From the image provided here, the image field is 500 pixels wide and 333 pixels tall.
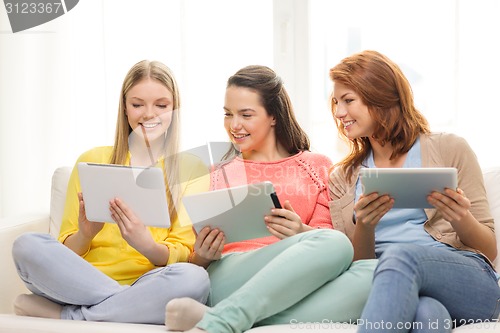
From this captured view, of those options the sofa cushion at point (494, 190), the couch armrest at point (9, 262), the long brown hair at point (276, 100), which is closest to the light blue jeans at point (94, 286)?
the couch armrest at point (9, 262)

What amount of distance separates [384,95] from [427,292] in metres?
0.66

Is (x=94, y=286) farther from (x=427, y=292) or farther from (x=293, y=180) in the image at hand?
(x=427, y=292)

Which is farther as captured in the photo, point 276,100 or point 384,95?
point 276,100

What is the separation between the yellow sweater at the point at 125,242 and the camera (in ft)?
7.06

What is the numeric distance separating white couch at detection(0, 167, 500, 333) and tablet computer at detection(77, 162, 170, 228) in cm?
31

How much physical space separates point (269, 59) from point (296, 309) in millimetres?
1645

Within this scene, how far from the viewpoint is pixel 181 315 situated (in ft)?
5.71

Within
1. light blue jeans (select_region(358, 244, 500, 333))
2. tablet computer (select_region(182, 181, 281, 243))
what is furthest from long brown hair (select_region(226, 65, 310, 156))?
A: light blue jeans (select_region(358, 244, 500, 333))

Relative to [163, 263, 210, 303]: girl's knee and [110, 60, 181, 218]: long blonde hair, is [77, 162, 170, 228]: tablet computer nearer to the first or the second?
[163, 263, 210, 303]: girl's knee

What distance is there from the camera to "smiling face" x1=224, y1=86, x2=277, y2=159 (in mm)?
2303

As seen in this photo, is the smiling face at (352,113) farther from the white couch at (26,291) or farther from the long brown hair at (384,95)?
the white couch at (26,291)

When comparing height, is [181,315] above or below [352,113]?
below

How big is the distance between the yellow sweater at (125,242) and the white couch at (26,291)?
163 millimetres

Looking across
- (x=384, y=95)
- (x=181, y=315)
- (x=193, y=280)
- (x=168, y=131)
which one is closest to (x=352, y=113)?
(x=384, y=95)
